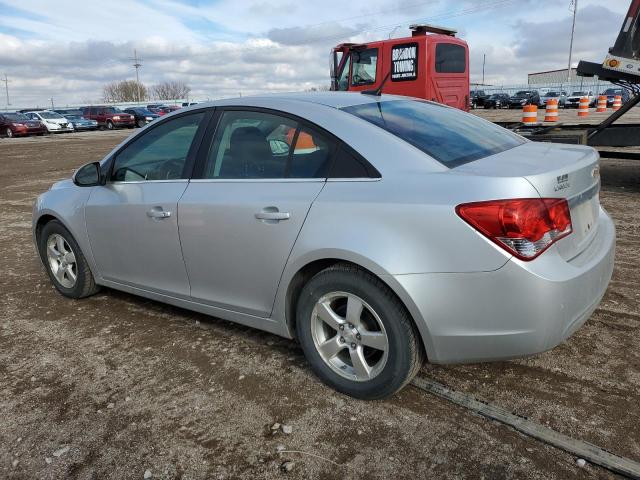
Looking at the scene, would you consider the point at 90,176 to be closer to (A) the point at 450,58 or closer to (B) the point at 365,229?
(B) the point at 365,229

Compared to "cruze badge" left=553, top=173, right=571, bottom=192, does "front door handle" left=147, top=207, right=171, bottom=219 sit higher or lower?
lower

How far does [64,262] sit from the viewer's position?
14.7ft

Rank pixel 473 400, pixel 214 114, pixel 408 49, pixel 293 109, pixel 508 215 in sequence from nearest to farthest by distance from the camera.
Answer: pixel 508 215
pixel 473 400
pixel 293 109
pixel 214 114
pixel 408 49

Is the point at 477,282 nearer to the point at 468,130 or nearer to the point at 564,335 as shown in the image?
the point at 564,335

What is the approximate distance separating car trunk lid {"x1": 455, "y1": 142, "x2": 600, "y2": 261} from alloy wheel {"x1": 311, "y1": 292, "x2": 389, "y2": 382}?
847 mm

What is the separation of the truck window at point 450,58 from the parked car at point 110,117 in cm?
3203

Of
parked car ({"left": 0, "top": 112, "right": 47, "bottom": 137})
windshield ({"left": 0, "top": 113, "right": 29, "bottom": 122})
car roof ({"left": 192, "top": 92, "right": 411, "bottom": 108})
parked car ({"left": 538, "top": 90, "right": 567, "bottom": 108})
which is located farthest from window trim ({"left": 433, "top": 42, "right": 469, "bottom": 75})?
parked car ({"left": 538, "top": 90, "right": 567, "bottom": 108})

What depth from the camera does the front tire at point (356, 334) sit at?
257cm

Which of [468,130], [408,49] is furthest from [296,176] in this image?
[408,49]

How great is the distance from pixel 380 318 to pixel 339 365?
0.45m

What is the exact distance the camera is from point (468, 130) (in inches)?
127

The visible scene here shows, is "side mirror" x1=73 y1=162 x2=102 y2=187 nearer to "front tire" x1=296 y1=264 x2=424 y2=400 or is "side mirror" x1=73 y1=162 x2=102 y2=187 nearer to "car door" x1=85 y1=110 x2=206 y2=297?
"car door" x1=85 y1=110 x2=206 y2=297

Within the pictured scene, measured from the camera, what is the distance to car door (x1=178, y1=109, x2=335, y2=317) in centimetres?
289

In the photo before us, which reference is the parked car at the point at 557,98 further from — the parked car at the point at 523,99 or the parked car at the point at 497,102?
the parked car at the point at 497,102
